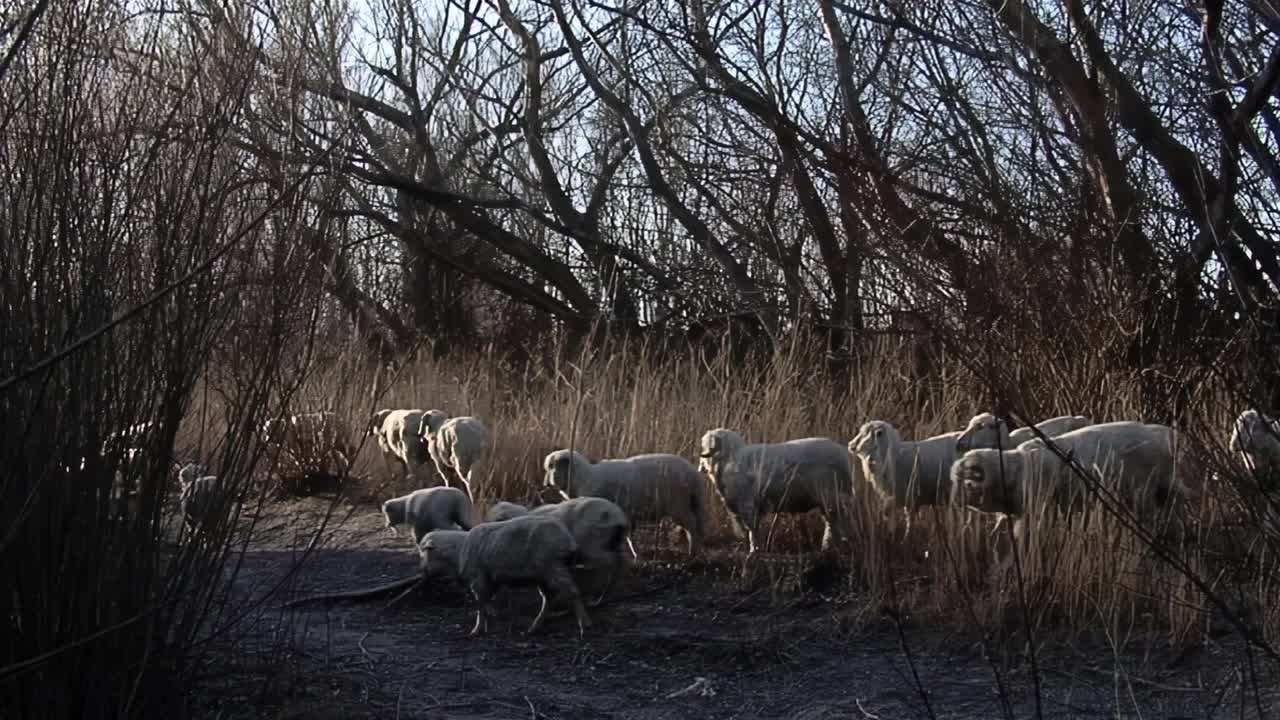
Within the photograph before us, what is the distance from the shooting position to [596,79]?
514 inches

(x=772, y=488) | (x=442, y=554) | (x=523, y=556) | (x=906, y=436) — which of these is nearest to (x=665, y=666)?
(x=523, y=556)

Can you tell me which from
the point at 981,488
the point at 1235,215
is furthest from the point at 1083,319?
the point at 981,488

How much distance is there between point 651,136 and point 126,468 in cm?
1050

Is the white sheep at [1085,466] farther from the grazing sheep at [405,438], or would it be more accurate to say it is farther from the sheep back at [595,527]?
the grazing sheep at [405,438]

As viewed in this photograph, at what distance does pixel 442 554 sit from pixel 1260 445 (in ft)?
9.90

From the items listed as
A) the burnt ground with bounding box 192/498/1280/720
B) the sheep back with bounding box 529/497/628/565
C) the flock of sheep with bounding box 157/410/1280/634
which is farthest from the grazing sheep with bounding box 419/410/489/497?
the sheep back with bounding box 529/497/628/565

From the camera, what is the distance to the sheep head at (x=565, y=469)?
6922 mm

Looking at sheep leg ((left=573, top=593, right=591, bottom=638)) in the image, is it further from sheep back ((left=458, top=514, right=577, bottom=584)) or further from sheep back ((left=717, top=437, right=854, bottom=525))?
sheep back ((left=717, top=437, right=854, bottom=525))

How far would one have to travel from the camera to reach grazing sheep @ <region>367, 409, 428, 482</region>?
9297 mm

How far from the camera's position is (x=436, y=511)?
698cm

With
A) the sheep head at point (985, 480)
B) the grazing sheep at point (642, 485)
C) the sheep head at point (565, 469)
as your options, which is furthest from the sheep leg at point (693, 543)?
the sheep head at point (985, 480)

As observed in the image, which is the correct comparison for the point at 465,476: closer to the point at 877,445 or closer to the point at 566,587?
the point at 877,445

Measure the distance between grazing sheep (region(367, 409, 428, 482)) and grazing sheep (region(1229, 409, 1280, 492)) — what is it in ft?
16.2

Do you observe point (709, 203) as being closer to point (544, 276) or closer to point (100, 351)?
point (544, 276)
